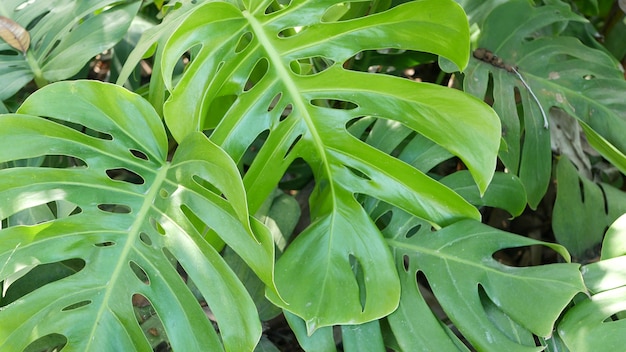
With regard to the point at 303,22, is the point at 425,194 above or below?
below

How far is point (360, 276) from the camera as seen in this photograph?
792 millimetres

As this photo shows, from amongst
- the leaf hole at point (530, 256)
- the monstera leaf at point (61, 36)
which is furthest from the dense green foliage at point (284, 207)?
the leaf hole at point (530, 256)

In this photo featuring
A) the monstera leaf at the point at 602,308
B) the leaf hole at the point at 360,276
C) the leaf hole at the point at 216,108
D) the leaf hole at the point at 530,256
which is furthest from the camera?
the leaf hole at the point at 530,256

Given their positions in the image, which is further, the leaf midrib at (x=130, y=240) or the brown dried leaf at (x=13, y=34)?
the brown dried leaf at (x=13, y=34)

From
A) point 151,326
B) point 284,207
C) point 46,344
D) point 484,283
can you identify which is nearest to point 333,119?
point 284,207

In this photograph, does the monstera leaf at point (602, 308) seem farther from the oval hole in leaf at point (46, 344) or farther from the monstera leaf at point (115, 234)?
the oval hole in leaf at point (46, 344)

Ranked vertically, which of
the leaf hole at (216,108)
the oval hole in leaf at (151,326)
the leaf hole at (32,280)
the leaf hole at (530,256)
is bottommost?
the leaf hole at (530,256)

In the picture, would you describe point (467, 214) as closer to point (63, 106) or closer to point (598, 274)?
point (598, 274)

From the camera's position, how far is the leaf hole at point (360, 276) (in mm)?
Result: 761

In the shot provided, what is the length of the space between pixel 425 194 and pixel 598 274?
245 millimetres

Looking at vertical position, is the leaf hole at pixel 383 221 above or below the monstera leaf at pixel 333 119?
below

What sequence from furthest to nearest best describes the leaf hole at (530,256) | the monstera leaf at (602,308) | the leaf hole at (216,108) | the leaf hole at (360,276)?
1. the leaf hole at (530,256)
2. the leaf hole at (216,108)
3. the leaf hole at (360,276)
4. the monstera leaf at (602,308)

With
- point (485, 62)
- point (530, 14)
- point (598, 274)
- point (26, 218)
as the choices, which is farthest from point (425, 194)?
point (26, 218)

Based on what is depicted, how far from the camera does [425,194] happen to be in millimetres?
750
